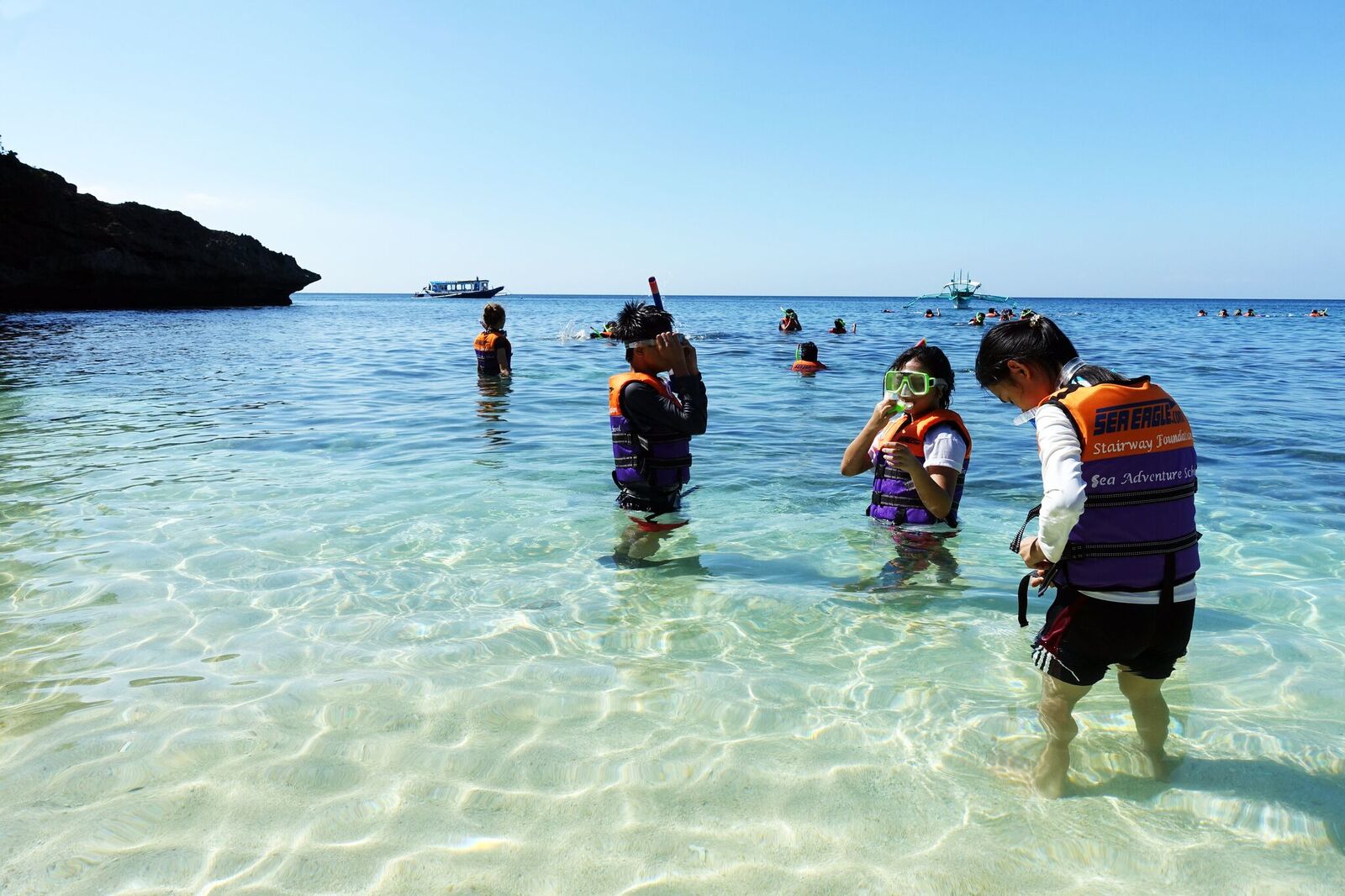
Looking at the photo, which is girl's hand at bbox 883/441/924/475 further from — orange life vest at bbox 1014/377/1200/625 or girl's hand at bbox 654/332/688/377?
orange life vest at bbox 1014/377/1200/625

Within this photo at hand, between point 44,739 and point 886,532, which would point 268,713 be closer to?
point 44,739

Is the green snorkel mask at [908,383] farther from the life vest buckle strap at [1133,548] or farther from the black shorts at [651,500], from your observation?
the life vest buckle strap at [1133,548]

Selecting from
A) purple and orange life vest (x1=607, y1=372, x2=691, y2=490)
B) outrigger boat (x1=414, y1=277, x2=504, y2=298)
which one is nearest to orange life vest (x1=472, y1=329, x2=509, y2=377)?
purple and orange life vest (x1=607, y1=372, x2=691, y2=490)

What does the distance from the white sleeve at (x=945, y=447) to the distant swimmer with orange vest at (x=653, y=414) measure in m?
1.37

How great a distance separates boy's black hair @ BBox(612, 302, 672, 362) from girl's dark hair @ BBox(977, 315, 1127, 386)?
2307 mm

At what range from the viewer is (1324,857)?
2842 millimetres

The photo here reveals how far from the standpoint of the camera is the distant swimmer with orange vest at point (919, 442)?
468 centimetres

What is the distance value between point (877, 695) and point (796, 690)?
40cm

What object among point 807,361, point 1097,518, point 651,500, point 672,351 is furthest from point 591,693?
point 807,361

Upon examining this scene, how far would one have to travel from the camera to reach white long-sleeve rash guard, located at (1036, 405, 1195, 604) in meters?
2.69

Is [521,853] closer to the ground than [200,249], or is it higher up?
closer to the ground

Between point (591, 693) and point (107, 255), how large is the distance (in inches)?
2240

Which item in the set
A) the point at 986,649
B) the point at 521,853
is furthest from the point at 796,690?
the point at 521,853

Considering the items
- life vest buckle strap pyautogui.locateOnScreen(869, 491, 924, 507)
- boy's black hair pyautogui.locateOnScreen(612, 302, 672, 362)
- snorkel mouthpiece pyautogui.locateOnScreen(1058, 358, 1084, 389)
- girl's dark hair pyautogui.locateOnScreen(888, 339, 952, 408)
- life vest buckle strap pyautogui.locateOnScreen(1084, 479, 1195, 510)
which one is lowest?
life vest buckle strap pyautogui.locateOnScreen(869, 491, 924, 507)
